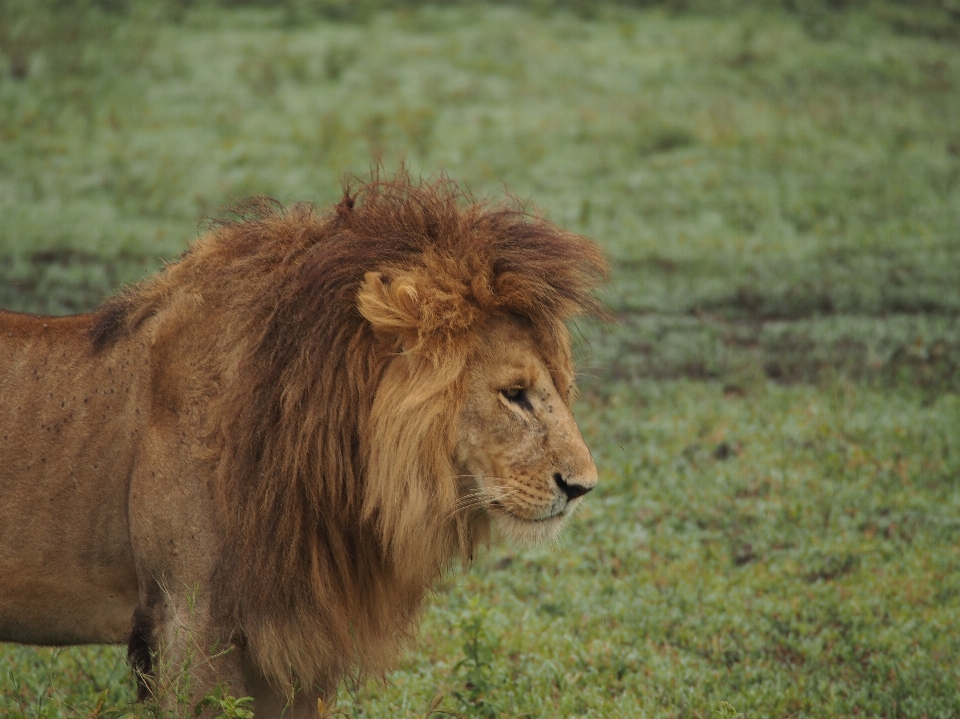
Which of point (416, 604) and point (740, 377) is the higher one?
point (416, 604)

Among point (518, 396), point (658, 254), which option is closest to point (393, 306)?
point (518, 396)

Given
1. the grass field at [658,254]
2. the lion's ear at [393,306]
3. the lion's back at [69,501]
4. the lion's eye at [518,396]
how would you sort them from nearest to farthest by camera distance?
1. the lion's ear at [393,306]
2. the lion's eye at [518,396]
3. the lion's back at [69,501]
4. the grass field at [658,254]

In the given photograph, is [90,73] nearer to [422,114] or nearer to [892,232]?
[422,114]

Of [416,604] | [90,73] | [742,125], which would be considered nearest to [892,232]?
[742,125]

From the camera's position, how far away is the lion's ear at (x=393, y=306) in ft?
11.6

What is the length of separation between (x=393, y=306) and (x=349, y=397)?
363 mm

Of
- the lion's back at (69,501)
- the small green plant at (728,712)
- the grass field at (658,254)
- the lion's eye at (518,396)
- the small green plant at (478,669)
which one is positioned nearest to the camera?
the lion's eye at (518,396)

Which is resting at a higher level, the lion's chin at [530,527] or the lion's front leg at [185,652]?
the lion's chin at [530,527]

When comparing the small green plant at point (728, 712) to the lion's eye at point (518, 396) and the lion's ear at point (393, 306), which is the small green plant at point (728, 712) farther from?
the lion's ear at point (393, 306)

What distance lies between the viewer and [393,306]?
11.6ft

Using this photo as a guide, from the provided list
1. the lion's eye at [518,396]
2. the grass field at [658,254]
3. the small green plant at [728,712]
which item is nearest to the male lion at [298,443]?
the lion's eye at [518,396]

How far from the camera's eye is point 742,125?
52.5ft

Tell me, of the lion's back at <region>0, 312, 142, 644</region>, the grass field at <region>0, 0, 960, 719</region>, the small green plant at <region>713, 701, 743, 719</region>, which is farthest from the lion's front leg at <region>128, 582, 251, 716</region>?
the small green plant at <region>713, 701, 743, 719</region>

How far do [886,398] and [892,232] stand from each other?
4455mm
